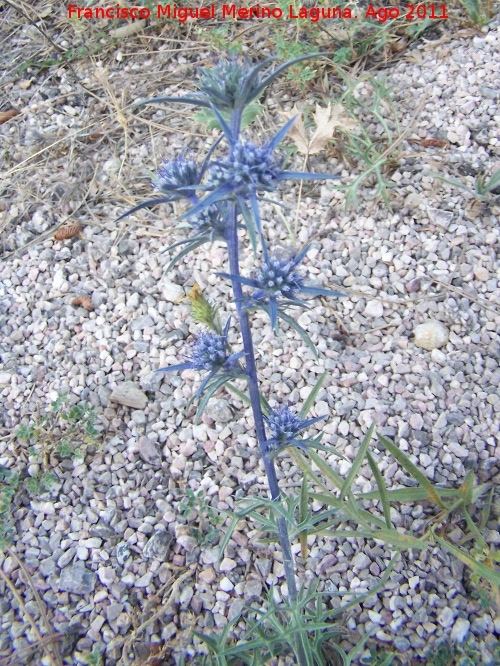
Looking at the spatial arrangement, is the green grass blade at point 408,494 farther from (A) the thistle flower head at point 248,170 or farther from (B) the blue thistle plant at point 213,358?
(A) the thistle flower head at point 248,170

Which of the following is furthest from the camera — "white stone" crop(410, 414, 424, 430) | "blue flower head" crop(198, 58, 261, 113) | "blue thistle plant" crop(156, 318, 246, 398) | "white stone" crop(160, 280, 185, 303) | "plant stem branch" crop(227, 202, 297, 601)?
"white stone" crop(160, 280, 185, 303)

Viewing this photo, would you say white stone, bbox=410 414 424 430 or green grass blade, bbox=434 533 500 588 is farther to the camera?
white stone, bbox=410 414 424 430

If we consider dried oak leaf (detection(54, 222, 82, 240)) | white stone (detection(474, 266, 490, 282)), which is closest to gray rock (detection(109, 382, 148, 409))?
dried oak leaf (detection(54, 222, 82, 240))

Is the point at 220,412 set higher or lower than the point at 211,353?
lower

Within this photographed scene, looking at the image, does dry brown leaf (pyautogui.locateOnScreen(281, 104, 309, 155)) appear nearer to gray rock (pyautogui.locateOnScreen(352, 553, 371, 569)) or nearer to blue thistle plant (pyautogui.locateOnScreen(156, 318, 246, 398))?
blue thistle plant (pyautogui.locateOnScreen(156, 318, 246, 398))

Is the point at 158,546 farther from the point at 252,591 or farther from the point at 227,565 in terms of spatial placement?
the point at 252,591

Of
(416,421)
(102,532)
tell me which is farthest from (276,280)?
(102,532)
